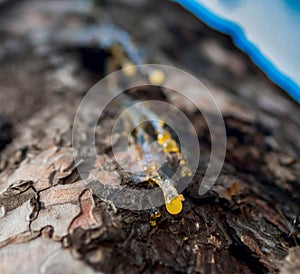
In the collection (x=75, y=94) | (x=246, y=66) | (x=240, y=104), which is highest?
(x=246, y=66)

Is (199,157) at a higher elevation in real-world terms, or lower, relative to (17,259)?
higher

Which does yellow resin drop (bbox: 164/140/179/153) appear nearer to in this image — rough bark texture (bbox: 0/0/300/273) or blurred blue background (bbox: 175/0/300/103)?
rough bark texture (bbox: 0/0/300/273)

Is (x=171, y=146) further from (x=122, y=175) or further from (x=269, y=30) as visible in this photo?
(x=269, y=30)

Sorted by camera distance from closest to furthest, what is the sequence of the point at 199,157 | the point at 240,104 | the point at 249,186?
the point at 249,186
the point at 199,157
the point at 240,104

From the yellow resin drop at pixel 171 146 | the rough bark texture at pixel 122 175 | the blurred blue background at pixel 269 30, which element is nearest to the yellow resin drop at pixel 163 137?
the yellow resin drop at pixel 171 146

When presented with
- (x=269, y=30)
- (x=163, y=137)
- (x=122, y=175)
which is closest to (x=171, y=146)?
(x=163, y=137)

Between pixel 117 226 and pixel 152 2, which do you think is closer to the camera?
pixel 117 226

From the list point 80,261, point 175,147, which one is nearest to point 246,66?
point 175,147

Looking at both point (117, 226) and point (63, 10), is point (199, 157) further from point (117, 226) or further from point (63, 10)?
point (63, 10)

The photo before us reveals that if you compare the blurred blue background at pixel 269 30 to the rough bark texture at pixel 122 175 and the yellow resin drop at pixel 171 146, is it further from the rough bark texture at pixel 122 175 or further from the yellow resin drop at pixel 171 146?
the yellow resin drop at pixel 171 146
